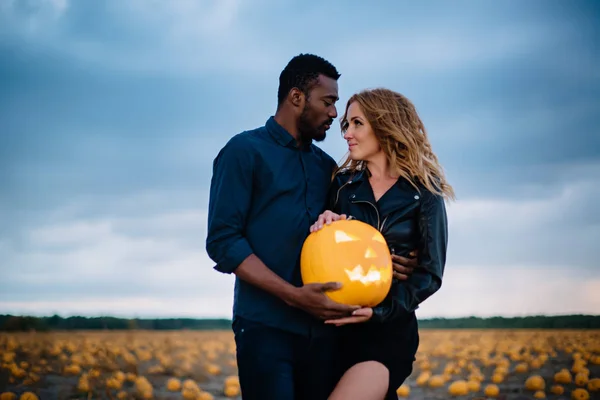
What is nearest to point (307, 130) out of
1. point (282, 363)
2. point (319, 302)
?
point (319, 302)

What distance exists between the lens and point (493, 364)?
15125 mm

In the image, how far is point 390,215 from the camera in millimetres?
4672

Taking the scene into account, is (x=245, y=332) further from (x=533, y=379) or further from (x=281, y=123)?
(x=533, y=379)

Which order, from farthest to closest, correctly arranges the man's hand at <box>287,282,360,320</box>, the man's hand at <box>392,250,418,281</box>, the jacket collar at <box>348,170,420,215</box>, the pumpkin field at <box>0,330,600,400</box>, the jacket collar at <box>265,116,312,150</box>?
the pumpkin field at <box>0,330,600,400</box> → the jacket collar at <box>265,116,312,150</box> → the jacket collar at <box>348,170,420,215</box> → the man's hand at <box>392,250,418,281</box> → the man's hand at <box>287,282,360,320</box>

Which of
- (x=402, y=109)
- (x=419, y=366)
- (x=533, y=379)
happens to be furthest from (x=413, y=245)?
(x=419, y=366)

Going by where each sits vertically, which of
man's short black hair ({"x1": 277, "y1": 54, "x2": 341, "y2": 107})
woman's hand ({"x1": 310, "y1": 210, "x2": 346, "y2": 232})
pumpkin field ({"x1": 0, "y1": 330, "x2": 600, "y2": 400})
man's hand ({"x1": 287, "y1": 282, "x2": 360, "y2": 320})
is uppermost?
man's short black hair ({"x1": 277, "y1": 54, "x2": 341, "y2": 107})

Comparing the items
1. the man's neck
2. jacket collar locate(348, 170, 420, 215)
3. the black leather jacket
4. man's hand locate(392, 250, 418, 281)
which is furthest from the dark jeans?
the man's neck

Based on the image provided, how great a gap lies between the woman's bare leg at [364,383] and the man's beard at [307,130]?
5.48 feet

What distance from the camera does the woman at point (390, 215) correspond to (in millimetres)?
4461

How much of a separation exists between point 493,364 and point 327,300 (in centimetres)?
1205

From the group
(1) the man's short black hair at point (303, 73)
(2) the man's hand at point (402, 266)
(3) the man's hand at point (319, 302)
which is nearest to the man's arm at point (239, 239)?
(3) the man's hand at point (319, 302)

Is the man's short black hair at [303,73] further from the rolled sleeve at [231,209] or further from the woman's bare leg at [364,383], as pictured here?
the woman's bare leg at [364,383]

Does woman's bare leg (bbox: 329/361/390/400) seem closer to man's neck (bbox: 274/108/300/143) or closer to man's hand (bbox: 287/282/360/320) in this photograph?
man's hand (bbox: 287/282/360/320)

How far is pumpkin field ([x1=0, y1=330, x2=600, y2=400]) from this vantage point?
36.3 feet
